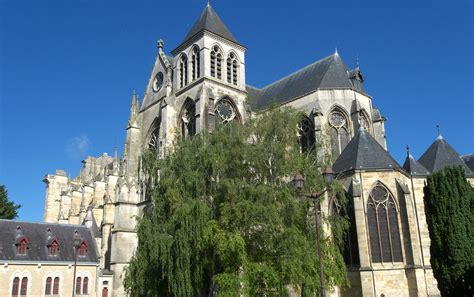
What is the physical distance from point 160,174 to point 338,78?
55.7ft

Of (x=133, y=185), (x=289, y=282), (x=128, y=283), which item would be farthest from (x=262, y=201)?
(x=133, y=185)

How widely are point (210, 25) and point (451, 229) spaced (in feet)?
75.3

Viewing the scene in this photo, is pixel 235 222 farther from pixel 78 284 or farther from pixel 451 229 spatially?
pixel 78 284

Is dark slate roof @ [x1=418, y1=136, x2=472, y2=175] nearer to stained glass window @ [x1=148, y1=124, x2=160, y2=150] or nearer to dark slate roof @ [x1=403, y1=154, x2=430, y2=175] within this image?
dark slate roof @ [x1=403, y1=154, x2=430, y2=175]

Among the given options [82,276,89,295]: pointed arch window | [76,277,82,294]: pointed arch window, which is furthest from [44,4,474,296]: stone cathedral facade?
[76,277,82,294]: pointed arch window

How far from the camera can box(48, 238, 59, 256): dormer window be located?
28258mm

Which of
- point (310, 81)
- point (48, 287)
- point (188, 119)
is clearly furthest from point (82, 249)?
point (310, 81)

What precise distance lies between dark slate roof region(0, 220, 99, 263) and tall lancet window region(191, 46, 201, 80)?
45.8 feet

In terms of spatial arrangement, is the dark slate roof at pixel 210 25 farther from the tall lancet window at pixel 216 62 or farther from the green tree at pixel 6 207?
the green tree at pixel 6 207

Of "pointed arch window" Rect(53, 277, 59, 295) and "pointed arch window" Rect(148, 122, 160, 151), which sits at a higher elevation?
"pointed arch window" Rect(148, 122, 160, 151)

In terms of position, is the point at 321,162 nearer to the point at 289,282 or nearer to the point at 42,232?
the point at 289,282

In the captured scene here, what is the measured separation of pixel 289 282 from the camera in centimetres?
1627

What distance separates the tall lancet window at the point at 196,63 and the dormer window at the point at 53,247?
1461cm

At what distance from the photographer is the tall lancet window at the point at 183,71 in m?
33.0
